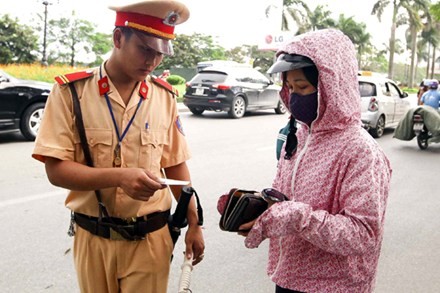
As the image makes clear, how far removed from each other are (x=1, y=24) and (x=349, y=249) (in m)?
34.8

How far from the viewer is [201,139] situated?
9.25 meters

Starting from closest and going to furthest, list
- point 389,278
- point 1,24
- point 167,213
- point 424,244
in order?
point 167,213, point 389,278, point 424,244, point 1,24

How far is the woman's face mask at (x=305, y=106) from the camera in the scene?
1628 millimetres

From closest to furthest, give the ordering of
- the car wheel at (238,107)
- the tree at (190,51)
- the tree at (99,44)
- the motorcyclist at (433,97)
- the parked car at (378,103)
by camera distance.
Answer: the motorcyclist at (433,97)
the parked car at (378,103)
the car wheel at (238,107)
the tree at (99,44)
the tree at (190,51)

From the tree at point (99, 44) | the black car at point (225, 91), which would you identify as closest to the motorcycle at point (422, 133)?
the black car at point (225, 91)

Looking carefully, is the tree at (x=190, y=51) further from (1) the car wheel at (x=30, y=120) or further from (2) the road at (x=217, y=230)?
(2) the road at (x=217, y=230)

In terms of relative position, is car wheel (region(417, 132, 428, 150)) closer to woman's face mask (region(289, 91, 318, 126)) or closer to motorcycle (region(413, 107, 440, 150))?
motorcycle (region(413, 107, 440, 150))

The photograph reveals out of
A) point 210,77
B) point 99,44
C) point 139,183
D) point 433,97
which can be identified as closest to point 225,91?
point 210,77

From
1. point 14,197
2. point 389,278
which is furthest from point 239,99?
point 389,278

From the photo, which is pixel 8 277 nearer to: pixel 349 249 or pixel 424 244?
pixel 349 249

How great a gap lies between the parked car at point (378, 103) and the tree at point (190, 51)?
93.6 ft

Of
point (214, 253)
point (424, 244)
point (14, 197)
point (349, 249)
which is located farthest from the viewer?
point (14, 197)

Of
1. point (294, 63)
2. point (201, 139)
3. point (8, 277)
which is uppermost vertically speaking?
point (294, 63)

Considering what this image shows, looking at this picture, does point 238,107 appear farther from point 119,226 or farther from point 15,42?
point 15,42
